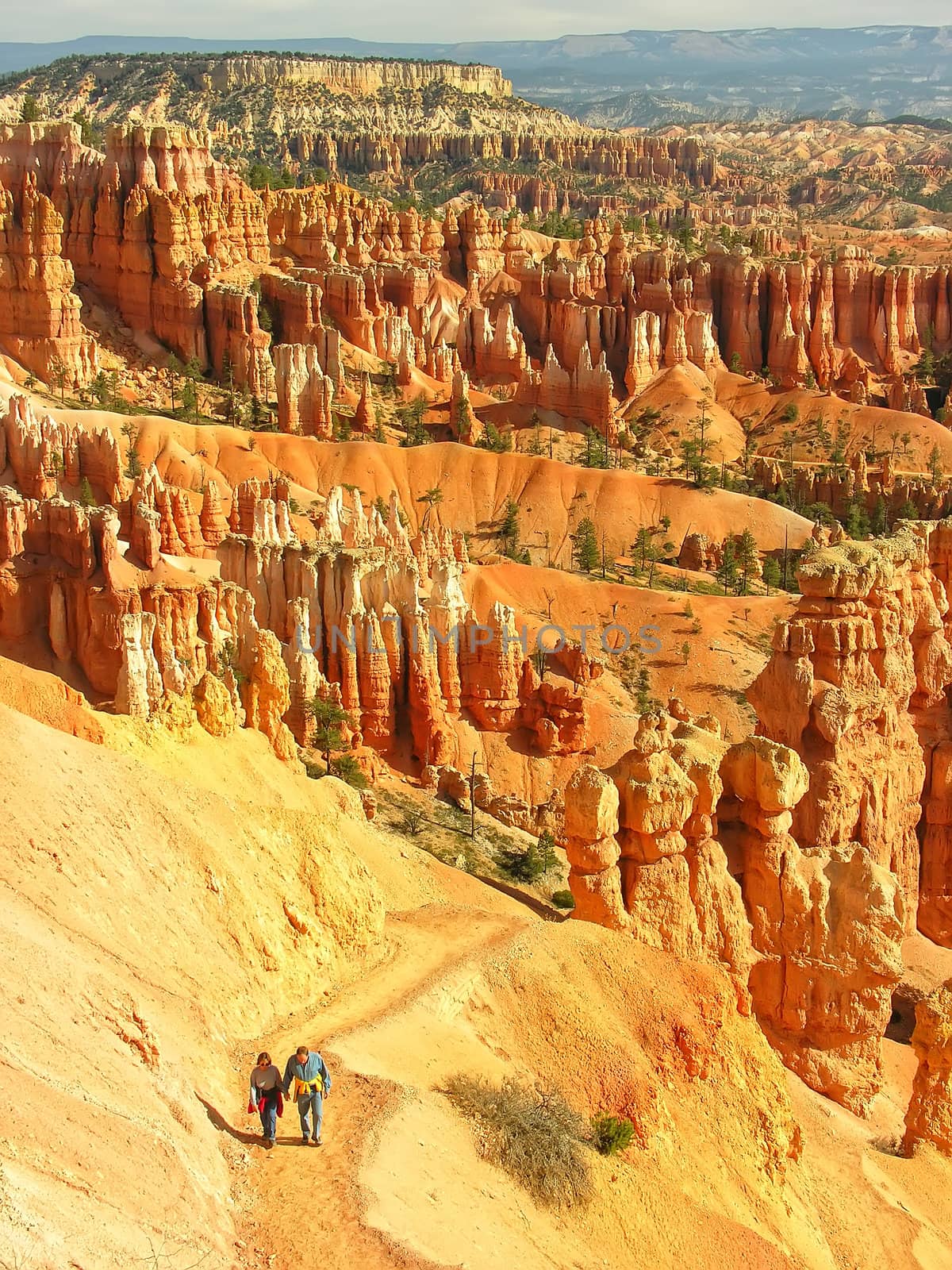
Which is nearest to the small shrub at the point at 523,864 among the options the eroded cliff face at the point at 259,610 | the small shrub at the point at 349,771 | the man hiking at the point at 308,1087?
the small shrub at the point at 349,771

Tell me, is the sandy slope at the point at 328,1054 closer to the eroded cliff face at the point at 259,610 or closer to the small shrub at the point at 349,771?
the eroded cliff face at the point at 259,610

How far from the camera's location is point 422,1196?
48.8ft

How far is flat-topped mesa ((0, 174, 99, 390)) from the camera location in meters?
76.8

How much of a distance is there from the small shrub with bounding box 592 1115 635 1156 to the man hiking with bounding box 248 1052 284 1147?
4284 mm

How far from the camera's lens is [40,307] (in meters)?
77.4

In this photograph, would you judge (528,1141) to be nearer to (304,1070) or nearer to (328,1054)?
(328,1054)

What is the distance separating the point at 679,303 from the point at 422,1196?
308 ft

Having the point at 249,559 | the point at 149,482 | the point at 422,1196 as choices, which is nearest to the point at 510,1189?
the point at 422,1196

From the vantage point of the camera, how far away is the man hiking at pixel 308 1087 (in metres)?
15.1

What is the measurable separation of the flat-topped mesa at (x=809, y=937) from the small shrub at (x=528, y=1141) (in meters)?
7.67

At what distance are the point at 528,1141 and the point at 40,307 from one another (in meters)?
67.8

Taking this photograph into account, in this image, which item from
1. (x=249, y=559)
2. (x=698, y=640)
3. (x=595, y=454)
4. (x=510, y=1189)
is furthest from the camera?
(x=595, y=454)

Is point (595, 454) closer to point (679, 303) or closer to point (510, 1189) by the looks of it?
point (679, 303)

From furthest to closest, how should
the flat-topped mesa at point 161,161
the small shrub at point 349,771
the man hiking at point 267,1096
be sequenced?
the flat-topped mesa at point 161,161, the small shrub at point 349,771, the man hiking at point 267,1096
